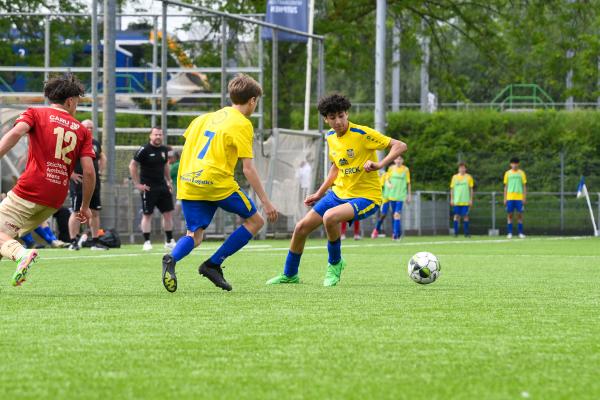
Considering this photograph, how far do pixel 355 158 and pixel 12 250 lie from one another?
11.0 ft

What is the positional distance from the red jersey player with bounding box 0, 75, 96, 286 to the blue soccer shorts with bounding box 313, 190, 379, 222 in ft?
7.92

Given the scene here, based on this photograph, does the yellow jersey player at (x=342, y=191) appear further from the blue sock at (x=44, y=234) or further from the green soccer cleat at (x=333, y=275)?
the blue sock at (x=44, y=234)

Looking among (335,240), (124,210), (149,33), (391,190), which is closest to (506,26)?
(391,190)

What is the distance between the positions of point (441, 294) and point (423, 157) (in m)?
28.2

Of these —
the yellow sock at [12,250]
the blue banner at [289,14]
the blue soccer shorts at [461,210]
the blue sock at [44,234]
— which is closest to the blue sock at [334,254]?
the yellow sock at [12,250]

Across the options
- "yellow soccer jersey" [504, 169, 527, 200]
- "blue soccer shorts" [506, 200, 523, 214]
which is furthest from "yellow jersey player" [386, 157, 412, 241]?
"blue soccer shorts" [506, 200, 523, 214]

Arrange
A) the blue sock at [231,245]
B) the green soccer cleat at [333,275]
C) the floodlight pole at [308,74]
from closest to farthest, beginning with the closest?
the blue sock at [231,245] → the green soccer cleat at [333,275] → the floodlight pole at [308,74]

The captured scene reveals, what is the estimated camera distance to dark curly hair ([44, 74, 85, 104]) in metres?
8.97

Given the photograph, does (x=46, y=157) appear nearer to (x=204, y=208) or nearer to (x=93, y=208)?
(x=204, y=208)

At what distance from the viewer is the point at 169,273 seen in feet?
29.3

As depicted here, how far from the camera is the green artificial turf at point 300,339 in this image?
4.69 metres

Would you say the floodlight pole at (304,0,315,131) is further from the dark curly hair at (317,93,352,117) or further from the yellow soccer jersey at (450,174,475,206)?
the dark curly hair at (317,93,352,117)

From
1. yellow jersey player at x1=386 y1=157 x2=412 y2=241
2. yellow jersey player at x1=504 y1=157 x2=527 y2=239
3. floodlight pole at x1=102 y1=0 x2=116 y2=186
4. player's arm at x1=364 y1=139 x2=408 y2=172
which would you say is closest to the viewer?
player's arm at x1=364 y1=139 x2=408 y2=172

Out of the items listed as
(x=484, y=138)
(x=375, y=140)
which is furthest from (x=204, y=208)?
(x=484, y=138)
